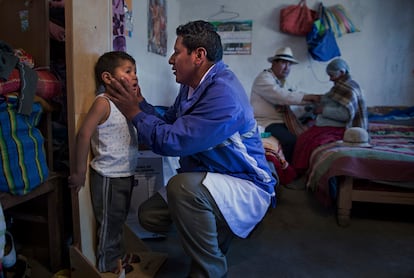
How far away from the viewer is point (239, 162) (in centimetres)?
134

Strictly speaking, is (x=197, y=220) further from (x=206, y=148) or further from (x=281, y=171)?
(x=281, y=171)

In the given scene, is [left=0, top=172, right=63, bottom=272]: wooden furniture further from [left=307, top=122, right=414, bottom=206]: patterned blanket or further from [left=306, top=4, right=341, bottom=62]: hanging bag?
[left=306, top=4, right=341, bottom=62]: hanging bag

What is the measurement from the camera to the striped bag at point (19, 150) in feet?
3.48

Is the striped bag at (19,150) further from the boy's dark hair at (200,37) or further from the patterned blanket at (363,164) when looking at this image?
the patterned blanket at (363,164)

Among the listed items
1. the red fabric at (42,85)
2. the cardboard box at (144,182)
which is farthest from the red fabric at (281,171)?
the red fabric at (42,85)

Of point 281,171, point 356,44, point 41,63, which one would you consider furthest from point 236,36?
point 41,63

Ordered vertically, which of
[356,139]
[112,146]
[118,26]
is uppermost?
[118,26]

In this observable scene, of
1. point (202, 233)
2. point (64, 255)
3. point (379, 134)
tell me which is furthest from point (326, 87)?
point (64, 255)

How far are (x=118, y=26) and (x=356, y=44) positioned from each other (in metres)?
2.54

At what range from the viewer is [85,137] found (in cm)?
120

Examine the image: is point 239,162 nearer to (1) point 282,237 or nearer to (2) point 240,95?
(2) point 240,95

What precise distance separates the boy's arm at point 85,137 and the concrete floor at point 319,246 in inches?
21.3

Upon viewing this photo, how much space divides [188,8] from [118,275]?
9.66 feet

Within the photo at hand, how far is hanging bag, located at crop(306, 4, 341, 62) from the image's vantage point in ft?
10.8
